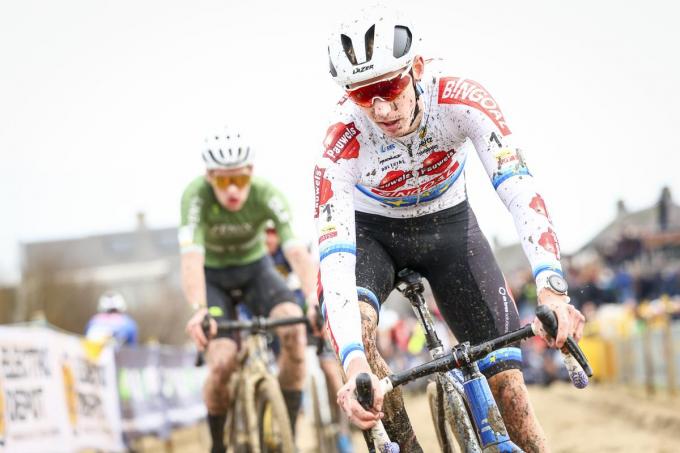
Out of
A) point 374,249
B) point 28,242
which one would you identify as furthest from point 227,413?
point 28,242

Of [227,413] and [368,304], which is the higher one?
[368,304]

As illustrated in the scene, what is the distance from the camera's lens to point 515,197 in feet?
13.4

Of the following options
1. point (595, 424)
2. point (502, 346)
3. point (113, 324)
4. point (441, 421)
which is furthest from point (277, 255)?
point (502, 346)

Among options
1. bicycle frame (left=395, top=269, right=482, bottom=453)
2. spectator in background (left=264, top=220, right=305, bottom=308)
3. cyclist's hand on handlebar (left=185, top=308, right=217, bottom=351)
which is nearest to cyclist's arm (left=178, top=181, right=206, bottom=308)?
cyclist's hand on handlebar (left=185, top=308, right=217, bottom=351)

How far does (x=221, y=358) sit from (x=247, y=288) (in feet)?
3.12

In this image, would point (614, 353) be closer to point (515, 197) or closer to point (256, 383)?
point (256, 383)

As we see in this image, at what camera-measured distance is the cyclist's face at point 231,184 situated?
290 inches

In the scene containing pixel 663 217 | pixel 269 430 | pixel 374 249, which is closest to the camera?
pixel 374 249

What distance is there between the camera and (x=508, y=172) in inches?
164

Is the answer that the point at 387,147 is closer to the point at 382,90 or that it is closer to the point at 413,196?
the point at 413,196

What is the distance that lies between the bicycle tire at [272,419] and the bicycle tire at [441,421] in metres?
1.98

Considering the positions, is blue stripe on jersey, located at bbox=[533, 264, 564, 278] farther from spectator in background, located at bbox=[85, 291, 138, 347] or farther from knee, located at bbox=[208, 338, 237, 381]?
spectator in background, located at bbox=[85, 291, 138, 347]

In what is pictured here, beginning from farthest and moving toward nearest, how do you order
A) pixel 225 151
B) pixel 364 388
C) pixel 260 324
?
pixel 225 151
pixel 260 324
pixel 364 388

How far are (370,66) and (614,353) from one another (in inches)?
587
